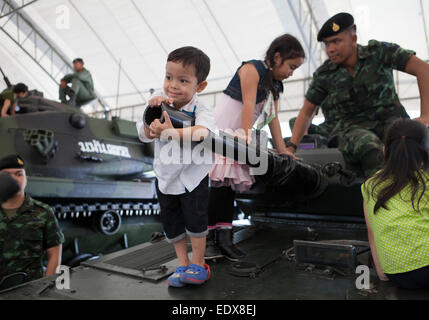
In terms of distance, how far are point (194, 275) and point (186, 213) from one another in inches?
10.3

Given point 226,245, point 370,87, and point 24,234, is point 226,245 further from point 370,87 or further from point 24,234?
point 24,234

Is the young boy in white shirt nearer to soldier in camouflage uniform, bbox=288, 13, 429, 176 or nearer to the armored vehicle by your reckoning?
soldier in camouflage uniform, bbox=288, 13, 429, 176

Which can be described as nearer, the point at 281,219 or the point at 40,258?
the point at 40,258

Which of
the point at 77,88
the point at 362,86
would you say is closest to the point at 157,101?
the point at 362,86

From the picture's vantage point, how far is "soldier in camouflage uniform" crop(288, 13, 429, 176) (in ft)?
7.80

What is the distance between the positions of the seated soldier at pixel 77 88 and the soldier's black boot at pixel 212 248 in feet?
16.4

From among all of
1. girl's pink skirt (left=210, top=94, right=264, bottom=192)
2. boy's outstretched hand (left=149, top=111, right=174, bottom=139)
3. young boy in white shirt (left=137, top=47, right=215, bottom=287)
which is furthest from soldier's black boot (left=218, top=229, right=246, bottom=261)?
boy's outstretched hand (left=149, top=111, right=174, bottom=139)

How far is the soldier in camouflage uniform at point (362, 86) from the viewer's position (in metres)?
2.38

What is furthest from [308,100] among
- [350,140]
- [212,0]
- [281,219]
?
[212,0]

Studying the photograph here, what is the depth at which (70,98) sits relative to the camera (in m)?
6.49

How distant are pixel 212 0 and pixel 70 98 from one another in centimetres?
599

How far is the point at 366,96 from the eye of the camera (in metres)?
2.62

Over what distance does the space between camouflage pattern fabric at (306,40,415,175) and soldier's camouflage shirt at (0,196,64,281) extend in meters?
2.18
